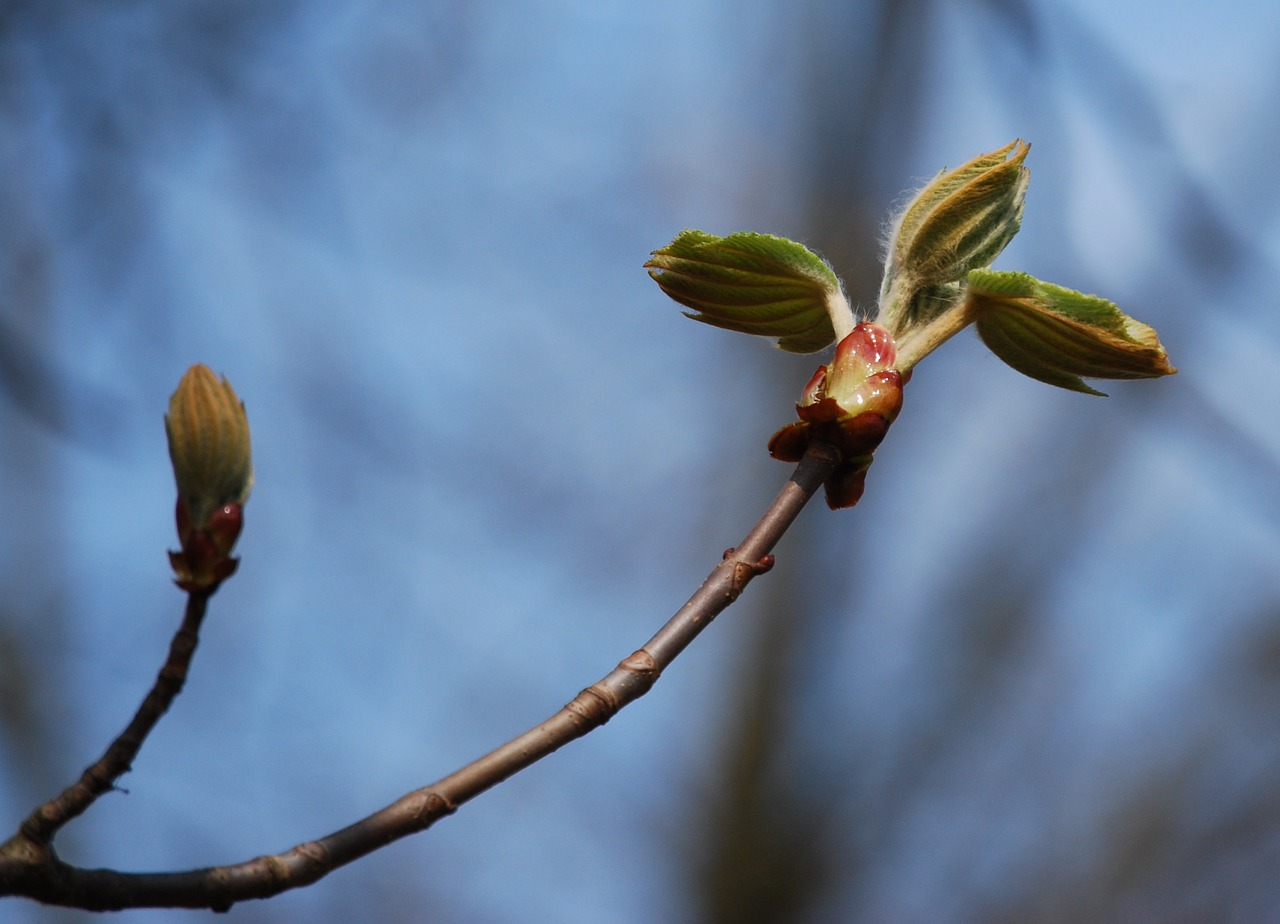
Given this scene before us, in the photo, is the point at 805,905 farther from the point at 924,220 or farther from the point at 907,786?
the point at 924,220

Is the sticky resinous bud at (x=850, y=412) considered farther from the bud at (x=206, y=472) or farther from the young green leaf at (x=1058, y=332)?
the bud at (x=206, y=472)

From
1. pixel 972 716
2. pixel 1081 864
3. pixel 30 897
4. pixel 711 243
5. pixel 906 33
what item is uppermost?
pixel 906 33

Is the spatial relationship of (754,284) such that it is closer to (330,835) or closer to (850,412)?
(850,412)

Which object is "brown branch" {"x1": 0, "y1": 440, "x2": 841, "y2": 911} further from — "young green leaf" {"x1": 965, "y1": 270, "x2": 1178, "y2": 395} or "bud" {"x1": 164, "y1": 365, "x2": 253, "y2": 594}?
"young green leaf" {"x1": 965, "y1": 270, "x2": 1178, "y2": 395}

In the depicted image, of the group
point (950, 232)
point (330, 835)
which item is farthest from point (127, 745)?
point (950, 232)

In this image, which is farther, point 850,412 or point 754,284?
point 754,284

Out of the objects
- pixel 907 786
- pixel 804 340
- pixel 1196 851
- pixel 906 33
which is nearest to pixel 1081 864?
pixel 1196 851
